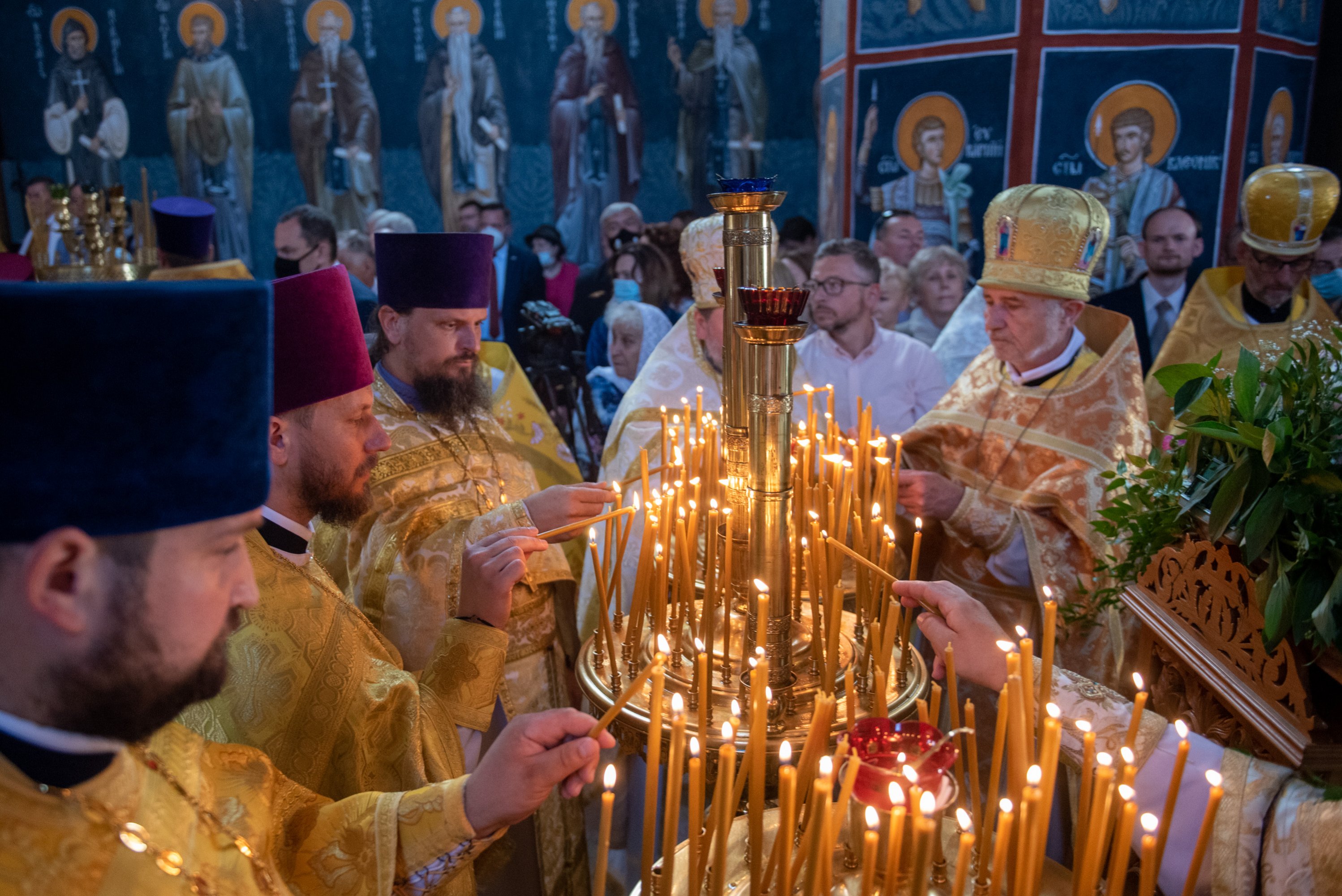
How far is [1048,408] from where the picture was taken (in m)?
2.84

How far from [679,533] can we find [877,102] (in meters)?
5.97

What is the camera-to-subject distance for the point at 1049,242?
9.35ft

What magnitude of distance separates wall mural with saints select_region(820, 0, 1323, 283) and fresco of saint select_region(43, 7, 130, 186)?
8272mm

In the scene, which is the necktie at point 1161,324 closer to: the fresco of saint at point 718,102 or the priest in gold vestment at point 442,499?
the fresco of saint at point 718,102

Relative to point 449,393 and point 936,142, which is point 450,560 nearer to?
point 449,393

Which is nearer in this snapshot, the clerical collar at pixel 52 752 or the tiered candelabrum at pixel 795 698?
the clerical collar at pixel 52 752

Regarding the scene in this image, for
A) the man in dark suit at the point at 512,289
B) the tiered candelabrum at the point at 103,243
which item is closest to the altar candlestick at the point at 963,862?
the tiered candelabrum at the point at 103,243

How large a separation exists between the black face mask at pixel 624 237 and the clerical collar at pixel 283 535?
24.5 feet

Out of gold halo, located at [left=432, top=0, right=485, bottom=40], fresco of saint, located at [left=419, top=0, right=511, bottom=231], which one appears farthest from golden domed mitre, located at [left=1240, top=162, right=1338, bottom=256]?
gold halo, located at [left=432, top=0, right=485, bottom=40]

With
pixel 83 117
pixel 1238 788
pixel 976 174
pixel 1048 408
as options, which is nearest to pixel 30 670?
pixel 1238 788

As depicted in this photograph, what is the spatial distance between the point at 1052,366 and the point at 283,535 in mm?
2346

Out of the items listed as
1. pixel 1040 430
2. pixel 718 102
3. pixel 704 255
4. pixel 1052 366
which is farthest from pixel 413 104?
pixel 1040 430

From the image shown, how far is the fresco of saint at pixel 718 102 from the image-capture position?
926 centimetres

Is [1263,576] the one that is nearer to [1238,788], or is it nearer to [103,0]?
[1238,788]
